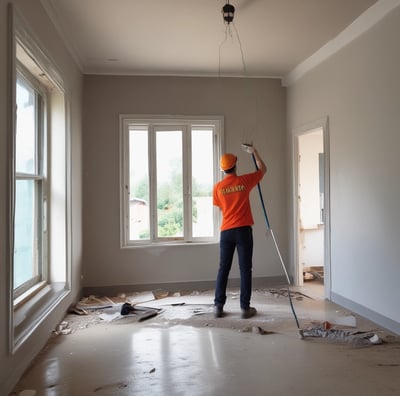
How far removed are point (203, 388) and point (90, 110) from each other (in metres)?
3.76

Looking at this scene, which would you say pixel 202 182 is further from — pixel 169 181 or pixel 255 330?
pixel 255 330

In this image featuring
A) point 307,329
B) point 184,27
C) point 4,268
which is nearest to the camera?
point 4,268

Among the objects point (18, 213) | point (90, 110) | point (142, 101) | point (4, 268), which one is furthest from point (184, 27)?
point (4, 268)

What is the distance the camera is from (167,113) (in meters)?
5.21

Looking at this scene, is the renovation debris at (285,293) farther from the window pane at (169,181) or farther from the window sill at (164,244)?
the window pane at (169,181)

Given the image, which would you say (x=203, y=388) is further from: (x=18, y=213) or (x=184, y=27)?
(x=184, y=27)

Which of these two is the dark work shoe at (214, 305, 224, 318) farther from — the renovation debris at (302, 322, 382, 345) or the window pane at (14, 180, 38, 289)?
the window pane at (14, 180, 38, 289)

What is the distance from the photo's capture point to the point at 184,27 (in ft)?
12.6

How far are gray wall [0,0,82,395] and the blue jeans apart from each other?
1549 mm

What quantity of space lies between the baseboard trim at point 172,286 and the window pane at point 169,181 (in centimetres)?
66

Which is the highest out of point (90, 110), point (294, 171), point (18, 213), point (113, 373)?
point (90, 110)

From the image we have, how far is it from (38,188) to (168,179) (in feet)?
6.26

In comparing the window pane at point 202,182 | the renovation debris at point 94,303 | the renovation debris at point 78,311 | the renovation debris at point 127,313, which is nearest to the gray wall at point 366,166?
the window pane at point 202,182

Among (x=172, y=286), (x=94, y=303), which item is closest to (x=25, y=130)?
(x=94, y=303)
